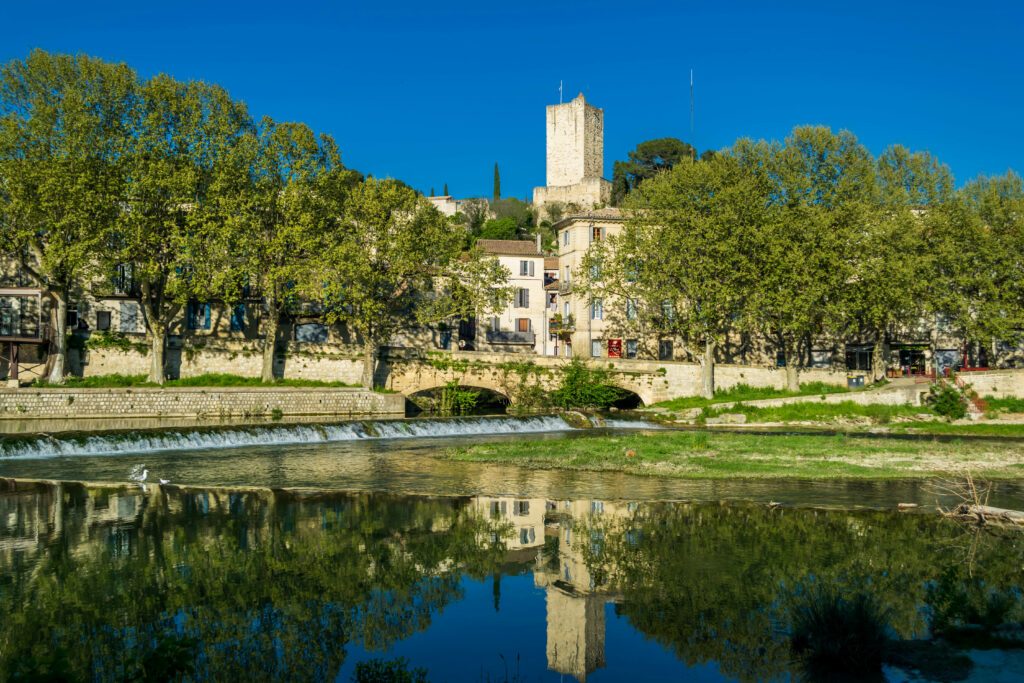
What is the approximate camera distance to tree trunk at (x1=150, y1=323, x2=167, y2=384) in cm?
5431

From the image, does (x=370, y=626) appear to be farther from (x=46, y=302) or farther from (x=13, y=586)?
(x=46, y=302)

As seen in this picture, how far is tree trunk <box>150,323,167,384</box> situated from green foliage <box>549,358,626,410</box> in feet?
81.6

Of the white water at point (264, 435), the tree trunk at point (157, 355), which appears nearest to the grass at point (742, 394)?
the white water at point (264, 435)

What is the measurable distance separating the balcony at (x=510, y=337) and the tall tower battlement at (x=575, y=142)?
2537 inches

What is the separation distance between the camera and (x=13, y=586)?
49.1ft

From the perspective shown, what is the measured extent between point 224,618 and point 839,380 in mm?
55276

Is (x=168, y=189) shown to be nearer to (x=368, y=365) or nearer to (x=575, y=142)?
(x=368, y=365)

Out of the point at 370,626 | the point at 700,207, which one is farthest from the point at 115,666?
the point at 700,207

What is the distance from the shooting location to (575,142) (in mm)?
141375

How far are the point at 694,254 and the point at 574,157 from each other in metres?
84.9

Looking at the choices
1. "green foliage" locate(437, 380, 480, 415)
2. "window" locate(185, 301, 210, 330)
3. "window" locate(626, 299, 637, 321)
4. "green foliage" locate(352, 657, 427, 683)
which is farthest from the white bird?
"window" locate(626, 299, 637, 321)

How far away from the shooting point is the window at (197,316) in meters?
62.6

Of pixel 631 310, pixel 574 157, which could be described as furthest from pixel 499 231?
pixel 631 310

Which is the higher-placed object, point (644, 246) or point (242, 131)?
point (242, 131)
